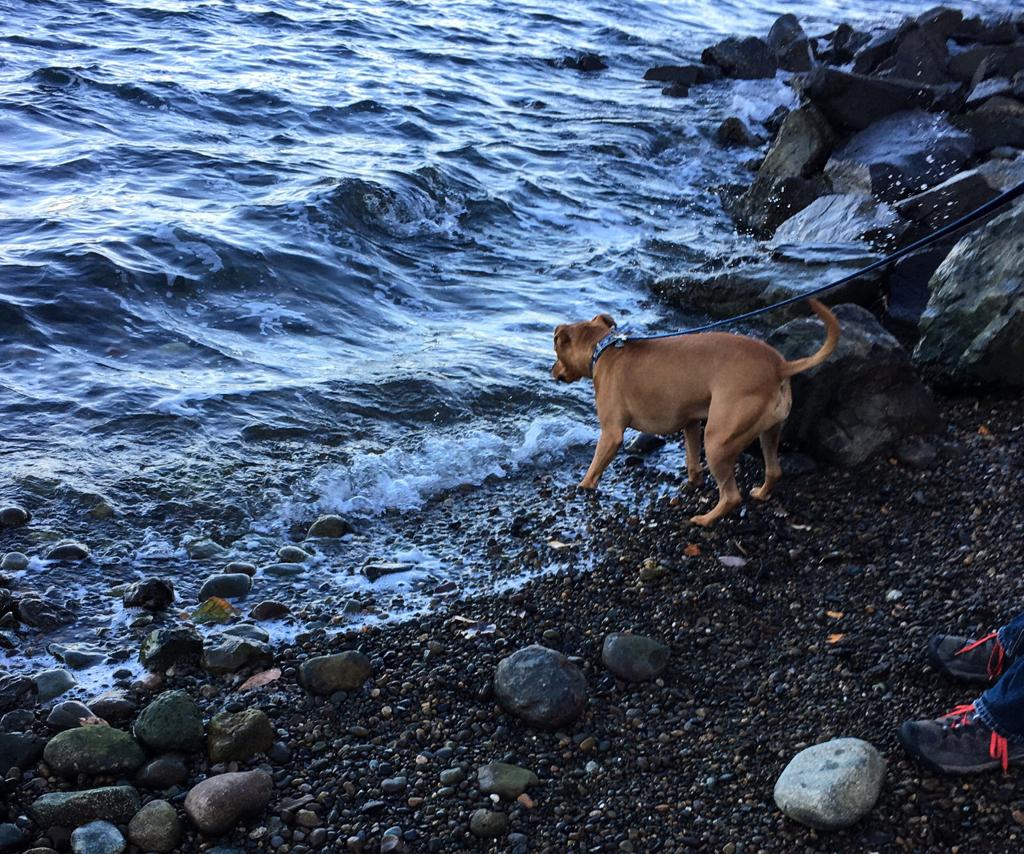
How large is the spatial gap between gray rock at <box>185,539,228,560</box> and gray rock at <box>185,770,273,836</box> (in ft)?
6.72

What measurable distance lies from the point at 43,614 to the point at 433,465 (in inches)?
106

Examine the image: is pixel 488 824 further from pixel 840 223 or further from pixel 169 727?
pixel 840 223

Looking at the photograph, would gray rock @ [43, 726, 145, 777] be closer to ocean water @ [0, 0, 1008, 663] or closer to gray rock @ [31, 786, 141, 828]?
gray rock @ [31, 786, 141, 828]

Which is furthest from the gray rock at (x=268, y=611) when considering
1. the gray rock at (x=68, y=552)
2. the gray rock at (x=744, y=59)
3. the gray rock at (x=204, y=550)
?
the gray rock at (x=744, y=59)

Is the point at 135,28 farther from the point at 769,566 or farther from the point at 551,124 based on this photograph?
the point at 769,566

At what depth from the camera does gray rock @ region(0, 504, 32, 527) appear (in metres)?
5.61

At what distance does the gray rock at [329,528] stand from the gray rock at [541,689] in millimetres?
1928

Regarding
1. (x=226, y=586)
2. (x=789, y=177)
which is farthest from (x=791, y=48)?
(x=226, y=586)

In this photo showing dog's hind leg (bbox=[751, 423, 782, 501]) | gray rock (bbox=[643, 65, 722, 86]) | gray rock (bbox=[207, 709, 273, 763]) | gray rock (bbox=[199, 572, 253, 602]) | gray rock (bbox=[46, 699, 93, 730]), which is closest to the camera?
gray rock (bbox=[207, 709, 273, 763])

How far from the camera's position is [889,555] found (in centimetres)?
→ 502

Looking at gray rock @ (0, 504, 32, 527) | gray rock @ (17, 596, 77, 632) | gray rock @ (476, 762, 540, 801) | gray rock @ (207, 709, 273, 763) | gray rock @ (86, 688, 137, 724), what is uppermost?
gray rock @ (476, 762, 540, 801)

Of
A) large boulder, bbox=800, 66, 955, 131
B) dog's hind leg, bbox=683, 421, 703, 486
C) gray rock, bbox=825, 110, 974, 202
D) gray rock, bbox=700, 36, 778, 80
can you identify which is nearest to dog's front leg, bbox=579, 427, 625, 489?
dog's hind leg, bbox=683, 421, 703, 486

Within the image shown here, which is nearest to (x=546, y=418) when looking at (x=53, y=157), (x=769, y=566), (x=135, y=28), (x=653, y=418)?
(x=653, y=418)

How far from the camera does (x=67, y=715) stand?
4.02 meters
